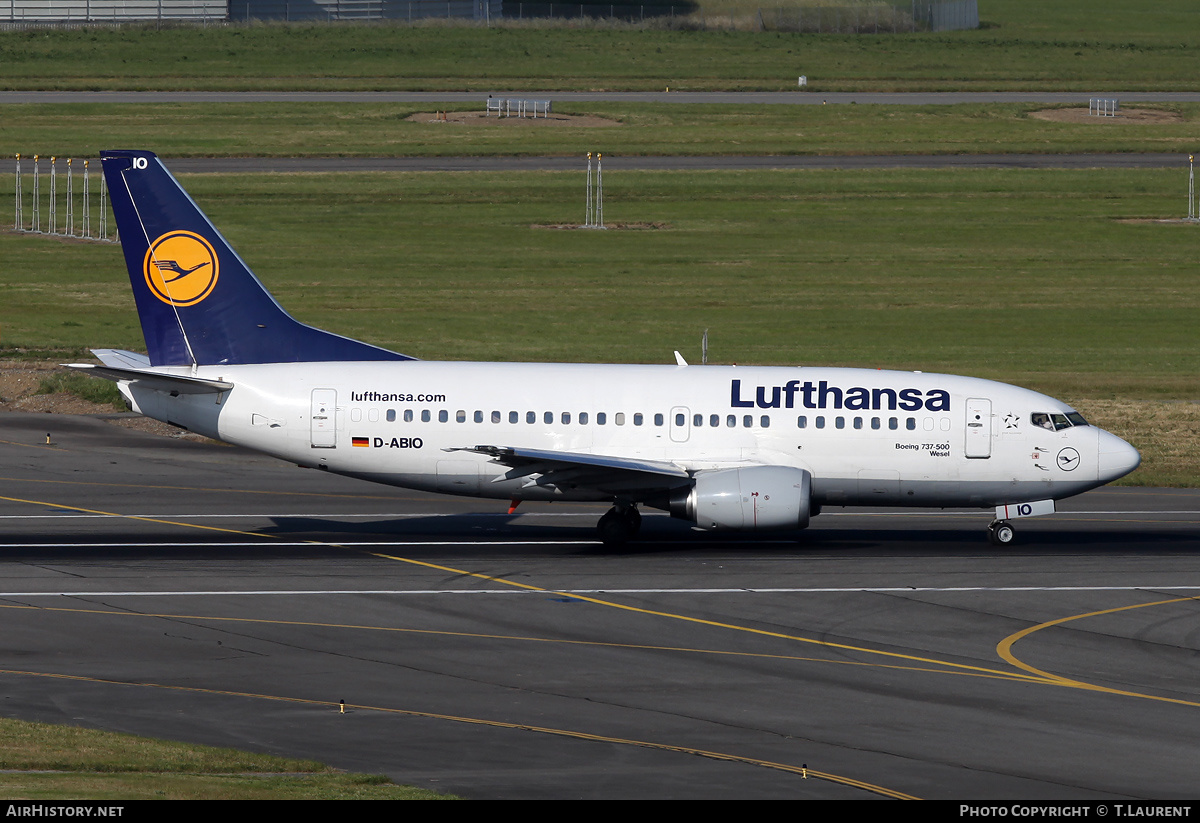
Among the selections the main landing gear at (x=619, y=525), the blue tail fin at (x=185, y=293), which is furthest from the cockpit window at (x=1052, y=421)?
the blue tail fin at (x=185, y=293)

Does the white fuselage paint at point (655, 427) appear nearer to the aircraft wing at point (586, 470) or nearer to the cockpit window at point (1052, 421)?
the cockpit window at point (1052, 421)

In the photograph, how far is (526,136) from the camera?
328 ft

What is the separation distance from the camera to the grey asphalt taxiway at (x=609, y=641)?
20297mm

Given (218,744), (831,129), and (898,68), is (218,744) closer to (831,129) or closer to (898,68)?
(831,129)

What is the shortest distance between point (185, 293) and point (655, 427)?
453 inches

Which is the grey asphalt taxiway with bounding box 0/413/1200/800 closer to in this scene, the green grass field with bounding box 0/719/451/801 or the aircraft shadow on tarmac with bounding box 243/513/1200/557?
the aircraft shadow on tarmac with bounding box 243/513/1200/557

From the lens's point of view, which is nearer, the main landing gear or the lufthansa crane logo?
the main landing gear

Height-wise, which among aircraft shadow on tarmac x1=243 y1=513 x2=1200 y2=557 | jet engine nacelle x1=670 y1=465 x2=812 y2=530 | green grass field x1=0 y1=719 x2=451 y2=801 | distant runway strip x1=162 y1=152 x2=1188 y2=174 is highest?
distant runway strip x1=162 y1=152 x2=1188 y2=174

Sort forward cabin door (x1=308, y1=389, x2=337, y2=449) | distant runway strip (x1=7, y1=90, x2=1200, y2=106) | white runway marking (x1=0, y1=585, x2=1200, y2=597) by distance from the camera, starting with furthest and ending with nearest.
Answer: distant runway strip (x1=7, y1=90, x2=1200, y2=106)
forward cabin door (x1=308, y1=389, x2=337, y2=449)
white runway marking (x1=0, y1=585, x2=1200, y2=597)

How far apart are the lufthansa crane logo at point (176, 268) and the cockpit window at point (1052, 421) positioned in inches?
768

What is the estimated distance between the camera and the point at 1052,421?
34.5 m

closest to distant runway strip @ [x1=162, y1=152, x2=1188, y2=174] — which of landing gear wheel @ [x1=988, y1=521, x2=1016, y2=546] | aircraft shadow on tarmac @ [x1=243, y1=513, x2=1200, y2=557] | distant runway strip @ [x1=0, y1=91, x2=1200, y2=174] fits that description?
distant runway strip @ [x1=0, y1=91, x2=1200, y2=174]

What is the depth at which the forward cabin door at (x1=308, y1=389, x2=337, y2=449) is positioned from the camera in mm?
33750

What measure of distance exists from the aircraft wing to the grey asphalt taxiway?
5.39 feet
